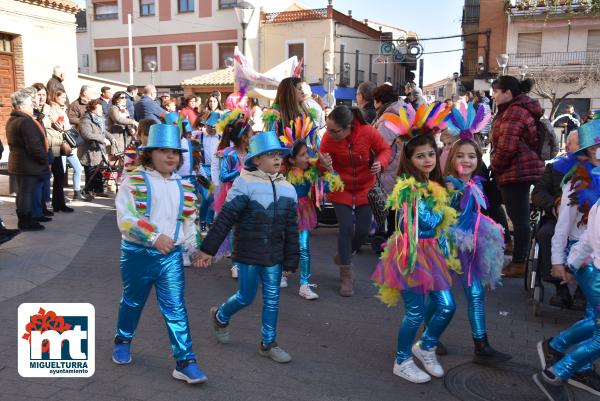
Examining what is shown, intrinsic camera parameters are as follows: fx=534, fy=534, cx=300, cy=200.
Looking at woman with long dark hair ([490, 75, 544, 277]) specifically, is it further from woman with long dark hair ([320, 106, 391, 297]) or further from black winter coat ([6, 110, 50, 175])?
black winter coat ([6, 110, 50, 175])

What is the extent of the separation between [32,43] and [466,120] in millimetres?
14750

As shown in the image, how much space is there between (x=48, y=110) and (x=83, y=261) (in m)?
3.78

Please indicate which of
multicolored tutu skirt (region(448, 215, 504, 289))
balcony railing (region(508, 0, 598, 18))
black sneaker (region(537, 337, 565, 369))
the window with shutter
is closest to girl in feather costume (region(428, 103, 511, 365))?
multicolored tutu skirt (region(448, 215, 504, 289))

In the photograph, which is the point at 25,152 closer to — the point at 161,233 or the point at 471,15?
the point at 161,233

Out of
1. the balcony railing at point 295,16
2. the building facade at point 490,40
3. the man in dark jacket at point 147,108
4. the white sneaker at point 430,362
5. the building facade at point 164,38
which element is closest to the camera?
the white sneaker at point 430,362

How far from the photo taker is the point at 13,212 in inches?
339

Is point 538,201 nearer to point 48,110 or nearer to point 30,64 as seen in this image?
point 48,110

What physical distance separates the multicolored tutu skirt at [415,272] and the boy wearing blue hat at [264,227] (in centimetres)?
65

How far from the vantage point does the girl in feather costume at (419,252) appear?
3406mm

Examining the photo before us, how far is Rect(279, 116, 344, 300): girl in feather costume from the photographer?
16.1 feet

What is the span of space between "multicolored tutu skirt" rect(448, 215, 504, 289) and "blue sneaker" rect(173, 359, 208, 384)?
1.85 m

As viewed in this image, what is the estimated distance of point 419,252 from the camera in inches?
135

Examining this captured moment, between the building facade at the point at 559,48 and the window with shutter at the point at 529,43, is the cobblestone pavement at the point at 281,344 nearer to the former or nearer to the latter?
the building facade at the point at 559,48

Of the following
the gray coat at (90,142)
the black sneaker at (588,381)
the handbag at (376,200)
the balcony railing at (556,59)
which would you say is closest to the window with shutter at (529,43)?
the balcony railing at (556,59)
